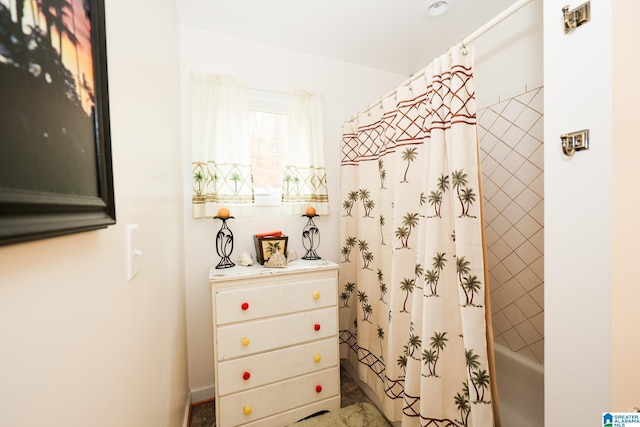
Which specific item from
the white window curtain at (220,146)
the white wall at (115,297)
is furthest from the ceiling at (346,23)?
the white wall at (115,297)

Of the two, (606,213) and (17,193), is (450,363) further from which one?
(17,193)

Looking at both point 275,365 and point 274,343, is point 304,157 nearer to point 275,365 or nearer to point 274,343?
point 274,343

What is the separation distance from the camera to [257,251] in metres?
1.62

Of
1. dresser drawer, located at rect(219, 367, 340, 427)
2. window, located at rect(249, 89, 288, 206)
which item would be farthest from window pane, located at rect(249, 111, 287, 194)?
dresser drawer, located at rect(219, 367, 340, 427)

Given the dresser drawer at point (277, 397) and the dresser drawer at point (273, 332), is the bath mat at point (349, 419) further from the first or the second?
the dresser drawer at point (273, 332)

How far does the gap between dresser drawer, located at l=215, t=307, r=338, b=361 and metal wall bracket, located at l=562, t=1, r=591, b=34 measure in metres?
1.52

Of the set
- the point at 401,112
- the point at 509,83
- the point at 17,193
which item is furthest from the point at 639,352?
the point at 509,83

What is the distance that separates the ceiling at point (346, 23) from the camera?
140 cm

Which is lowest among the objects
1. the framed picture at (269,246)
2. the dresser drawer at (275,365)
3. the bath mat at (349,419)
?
the bath mat at (349,419)

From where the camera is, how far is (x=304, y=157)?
5.76 feet

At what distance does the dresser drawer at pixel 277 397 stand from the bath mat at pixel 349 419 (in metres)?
0.09

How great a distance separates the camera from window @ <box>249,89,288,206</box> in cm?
173

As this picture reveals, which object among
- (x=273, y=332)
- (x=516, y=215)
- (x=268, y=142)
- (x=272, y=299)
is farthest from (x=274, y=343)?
(x=516, y=215)

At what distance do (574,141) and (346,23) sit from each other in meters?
1.44
